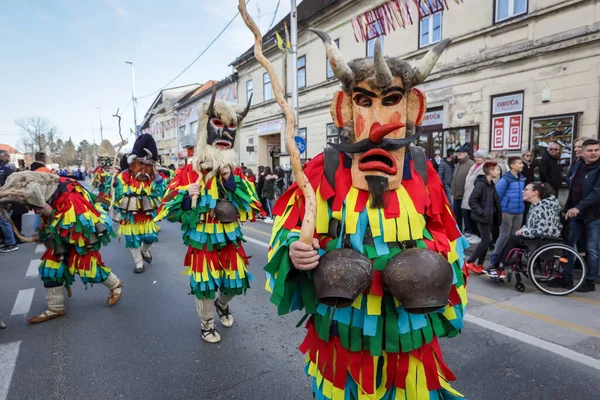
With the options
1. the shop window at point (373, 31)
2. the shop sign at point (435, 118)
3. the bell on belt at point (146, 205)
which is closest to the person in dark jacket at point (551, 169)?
the shop sign at point (435, 118)

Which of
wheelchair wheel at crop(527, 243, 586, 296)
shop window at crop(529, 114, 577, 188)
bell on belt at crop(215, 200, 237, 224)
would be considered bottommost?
wheelchair wheel at crop(527, 243, 586, 296)

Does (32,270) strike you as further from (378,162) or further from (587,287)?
(587,287)

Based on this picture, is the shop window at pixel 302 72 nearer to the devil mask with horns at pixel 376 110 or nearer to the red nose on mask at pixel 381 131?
the devil mask with horns at pixel 376 110

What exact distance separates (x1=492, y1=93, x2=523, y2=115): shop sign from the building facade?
2 centimetres

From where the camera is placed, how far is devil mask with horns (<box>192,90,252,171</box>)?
11.4ft

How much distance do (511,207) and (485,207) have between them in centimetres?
34

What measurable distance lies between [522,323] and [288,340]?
2.34 m

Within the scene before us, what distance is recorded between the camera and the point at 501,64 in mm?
9109

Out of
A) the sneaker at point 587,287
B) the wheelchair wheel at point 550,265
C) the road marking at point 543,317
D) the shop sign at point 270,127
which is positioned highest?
the shop sign at point 270,127

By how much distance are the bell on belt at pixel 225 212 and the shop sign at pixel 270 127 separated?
1597cm

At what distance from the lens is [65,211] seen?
3.95m

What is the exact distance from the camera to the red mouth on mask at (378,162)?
5.08 ft

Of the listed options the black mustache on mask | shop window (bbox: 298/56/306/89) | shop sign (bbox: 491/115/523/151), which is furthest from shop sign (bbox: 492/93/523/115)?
shop window (bbox: 298/56/306/89)

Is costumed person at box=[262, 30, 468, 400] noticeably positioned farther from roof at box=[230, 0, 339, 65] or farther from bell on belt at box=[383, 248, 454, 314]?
roof at box=[230, 0, 339, 65]
